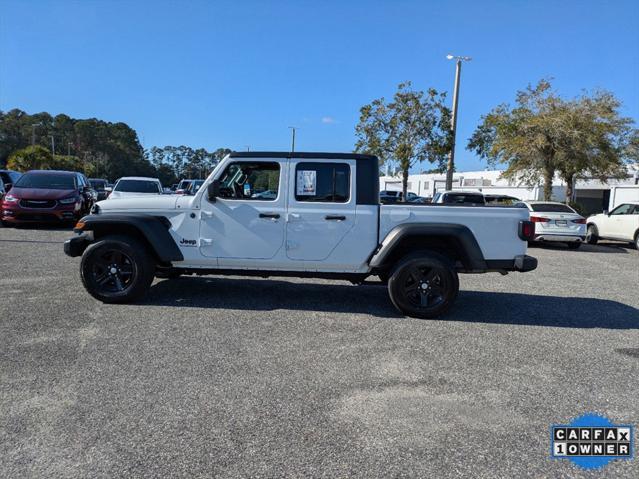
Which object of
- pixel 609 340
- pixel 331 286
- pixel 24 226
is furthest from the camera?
pixel 24 226

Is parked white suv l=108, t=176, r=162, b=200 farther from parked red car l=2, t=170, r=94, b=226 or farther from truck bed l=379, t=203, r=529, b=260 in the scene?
truck bed l=379, t=203, r=529, b=260

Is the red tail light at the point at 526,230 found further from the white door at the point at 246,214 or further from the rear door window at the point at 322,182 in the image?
the white door at the point at 246,214

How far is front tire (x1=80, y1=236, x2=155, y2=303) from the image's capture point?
5816mm

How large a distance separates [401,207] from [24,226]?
12.5 meters

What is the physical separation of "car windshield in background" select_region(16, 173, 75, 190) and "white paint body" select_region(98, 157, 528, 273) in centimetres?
970

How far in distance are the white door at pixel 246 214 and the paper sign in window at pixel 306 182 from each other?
20 cm

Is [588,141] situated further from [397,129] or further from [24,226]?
[24,226]

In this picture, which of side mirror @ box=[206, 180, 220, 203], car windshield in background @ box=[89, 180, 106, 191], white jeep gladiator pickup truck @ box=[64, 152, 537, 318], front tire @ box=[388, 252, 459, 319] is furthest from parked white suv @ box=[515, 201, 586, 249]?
car windshield in background @ box=[89, 180, 106, 191]

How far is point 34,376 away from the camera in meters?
3.75

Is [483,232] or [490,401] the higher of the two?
[483,232]

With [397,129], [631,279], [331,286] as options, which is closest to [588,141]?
[397,129]

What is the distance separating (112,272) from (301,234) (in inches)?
95.2

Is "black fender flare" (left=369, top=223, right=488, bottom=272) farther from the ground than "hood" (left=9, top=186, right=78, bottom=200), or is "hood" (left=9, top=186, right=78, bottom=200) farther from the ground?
"hood" (left=9, top=186, right=78, bottom=200)

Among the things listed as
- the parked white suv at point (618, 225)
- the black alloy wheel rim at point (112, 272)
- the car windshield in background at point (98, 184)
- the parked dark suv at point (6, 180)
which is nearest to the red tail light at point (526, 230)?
the black alloy wheel rim at point (112, 272)
